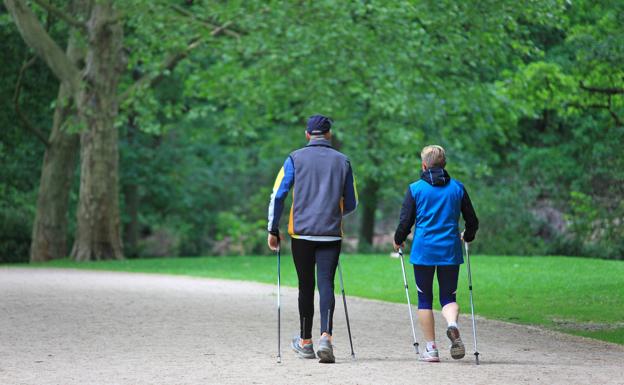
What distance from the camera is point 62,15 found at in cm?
2945

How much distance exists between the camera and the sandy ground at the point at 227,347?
28.7 ft

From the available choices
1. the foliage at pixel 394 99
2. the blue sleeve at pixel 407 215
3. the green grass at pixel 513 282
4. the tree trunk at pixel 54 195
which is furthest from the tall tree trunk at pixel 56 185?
the blue sleeve at pixel 407 215

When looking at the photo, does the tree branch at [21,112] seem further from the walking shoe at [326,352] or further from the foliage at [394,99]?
the walking shoe at [326,352]

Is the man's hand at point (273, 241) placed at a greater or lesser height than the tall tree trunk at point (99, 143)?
lesser

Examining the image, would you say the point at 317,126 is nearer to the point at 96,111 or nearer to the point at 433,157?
the point at 433,157

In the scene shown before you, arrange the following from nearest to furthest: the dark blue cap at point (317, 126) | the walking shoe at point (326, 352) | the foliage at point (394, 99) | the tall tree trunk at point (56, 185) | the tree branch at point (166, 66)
A: 1. the walking shoe at point (326, 352)
2. the dark blue cap at point (317, 126)
3. the foliage at point (394, 99)
4. the tree branch at point (166, 66)
5. the tall tree trunk at point (56, 185)

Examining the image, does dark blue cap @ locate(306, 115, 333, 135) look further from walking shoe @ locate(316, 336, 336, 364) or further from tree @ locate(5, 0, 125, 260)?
tree @ locate(5, 0, 125, 260)

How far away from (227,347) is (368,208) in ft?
89.2

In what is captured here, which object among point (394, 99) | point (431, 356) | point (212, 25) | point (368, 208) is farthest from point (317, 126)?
point (368, 208)

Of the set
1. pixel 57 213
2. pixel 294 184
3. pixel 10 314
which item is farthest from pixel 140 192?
pixel 294 184

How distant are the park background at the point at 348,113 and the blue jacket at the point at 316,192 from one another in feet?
25.7

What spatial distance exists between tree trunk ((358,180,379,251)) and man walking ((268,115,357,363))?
26423 mm

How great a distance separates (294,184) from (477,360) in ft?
6.87

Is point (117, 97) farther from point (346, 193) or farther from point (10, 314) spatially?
point (346, 193)
